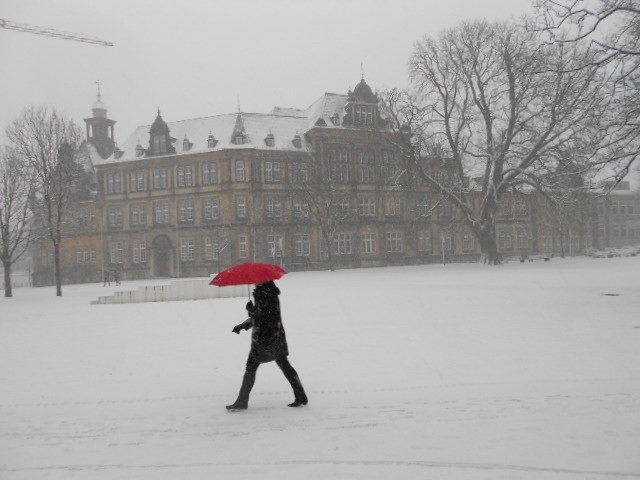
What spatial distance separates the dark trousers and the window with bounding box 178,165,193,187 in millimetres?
45067

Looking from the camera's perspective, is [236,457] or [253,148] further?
[253,148]

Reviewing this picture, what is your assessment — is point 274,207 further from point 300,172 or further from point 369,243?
point 369,243

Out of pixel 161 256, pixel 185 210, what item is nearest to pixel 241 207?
pixel 185 210

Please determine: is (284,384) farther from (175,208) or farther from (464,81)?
(175,208)

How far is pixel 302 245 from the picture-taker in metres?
49.7

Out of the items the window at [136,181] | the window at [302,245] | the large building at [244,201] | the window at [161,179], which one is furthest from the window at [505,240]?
the window at [136,181]

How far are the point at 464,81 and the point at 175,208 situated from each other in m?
28.9

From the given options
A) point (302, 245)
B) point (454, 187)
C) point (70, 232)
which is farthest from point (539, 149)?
point (70, 232)

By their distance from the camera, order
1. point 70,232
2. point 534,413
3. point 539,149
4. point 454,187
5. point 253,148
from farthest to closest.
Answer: point 70,232 < point 253,148 < point 454,187 < point 539,149 < point 534,413

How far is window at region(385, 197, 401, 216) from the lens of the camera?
5316cm

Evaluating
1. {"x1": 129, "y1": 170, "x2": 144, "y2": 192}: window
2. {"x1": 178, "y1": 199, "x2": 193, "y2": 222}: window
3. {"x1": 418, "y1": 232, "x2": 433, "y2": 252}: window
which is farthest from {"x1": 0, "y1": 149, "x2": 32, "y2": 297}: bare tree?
{"x1": 418, "y1": 232, "x2": 433, "y2": 252}: window

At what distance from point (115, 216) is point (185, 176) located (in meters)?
8.87

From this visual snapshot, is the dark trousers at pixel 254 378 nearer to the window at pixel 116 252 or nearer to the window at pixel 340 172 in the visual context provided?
the window at pixel 340 172

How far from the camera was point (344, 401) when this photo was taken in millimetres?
7121
